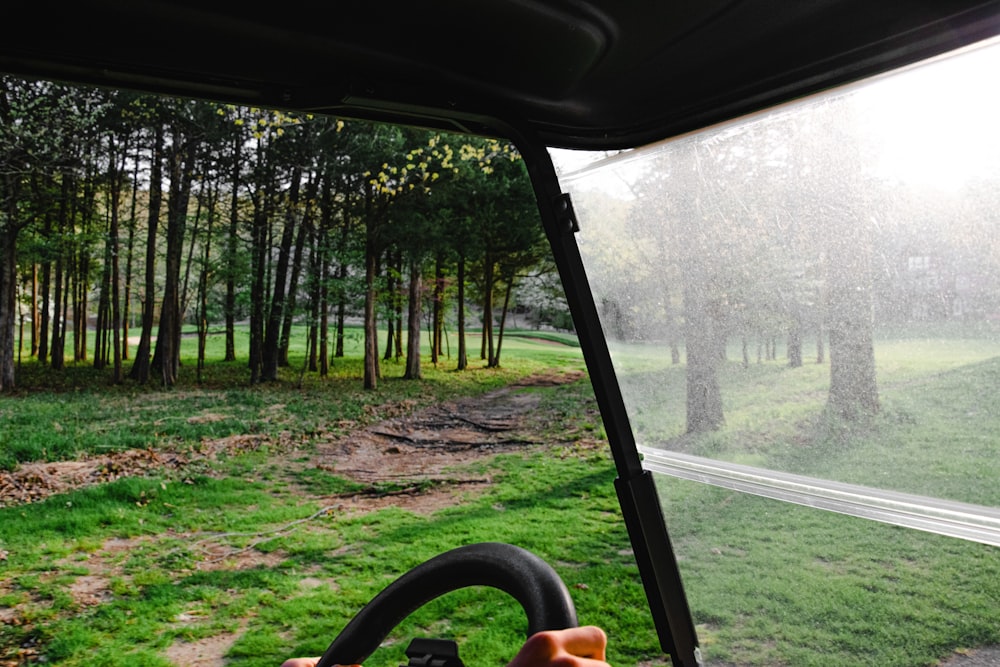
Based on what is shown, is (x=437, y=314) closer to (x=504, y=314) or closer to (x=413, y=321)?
(x=413, y=321)

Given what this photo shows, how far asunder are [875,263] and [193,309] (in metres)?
6.66

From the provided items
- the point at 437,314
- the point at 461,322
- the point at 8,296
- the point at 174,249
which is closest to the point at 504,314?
the point at 461,322

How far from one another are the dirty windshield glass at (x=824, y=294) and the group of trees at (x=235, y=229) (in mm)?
A: 5391

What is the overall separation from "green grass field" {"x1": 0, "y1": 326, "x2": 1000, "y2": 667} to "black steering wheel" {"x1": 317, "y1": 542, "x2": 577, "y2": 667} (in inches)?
18.4

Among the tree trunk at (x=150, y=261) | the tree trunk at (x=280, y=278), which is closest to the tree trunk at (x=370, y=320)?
the tree trunk at (x=280, y=278)

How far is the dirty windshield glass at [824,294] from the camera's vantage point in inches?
31.6

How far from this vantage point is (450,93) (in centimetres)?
99

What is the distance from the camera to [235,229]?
21.8 feet

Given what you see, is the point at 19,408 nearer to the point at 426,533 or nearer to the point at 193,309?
the point at 193,309


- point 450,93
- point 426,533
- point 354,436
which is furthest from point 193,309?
point 450,93

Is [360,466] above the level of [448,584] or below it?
below

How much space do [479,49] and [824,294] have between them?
0.54m

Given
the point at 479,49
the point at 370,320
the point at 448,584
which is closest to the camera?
the point at 448,584

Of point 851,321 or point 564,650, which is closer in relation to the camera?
point 564,650
